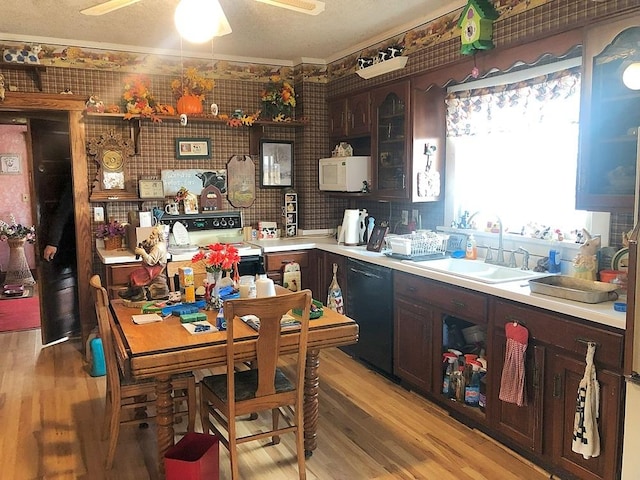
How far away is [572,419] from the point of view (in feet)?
8.31

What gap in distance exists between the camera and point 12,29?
13.5 feet

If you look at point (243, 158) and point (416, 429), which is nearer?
point (416, 429)

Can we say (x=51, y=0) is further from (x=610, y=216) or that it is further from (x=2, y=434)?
(x=610, y=216)

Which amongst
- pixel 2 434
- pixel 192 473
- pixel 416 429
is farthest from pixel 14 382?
pixel 416 429

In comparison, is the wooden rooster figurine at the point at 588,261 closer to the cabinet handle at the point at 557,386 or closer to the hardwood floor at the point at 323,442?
the cabinet handle at the point at 557,386

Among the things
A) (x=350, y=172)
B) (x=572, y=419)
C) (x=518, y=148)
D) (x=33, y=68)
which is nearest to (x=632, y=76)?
(x=518, y=148)

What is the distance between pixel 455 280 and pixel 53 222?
3.59 metres

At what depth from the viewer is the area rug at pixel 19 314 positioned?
17.8 ft

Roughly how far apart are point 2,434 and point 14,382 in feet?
2.88

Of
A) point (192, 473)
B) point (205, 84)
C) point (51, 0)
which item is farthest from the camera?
point (205, 84)

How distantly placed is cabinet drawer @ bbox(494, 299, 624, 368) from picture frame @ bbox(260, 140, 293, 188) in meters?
2.88

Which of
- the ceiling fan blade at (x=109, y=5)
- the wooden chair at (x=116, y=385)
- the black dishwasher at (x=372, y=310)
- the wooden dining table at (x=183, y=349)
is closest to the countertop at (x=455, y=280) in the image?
the black dishwasher at (x=372, y=310)

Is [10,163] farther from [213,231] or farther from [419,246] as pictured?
[419,246]

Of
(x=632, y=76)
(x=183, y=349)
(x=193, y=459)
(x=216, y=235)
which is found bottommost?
(x=193, y=459)
